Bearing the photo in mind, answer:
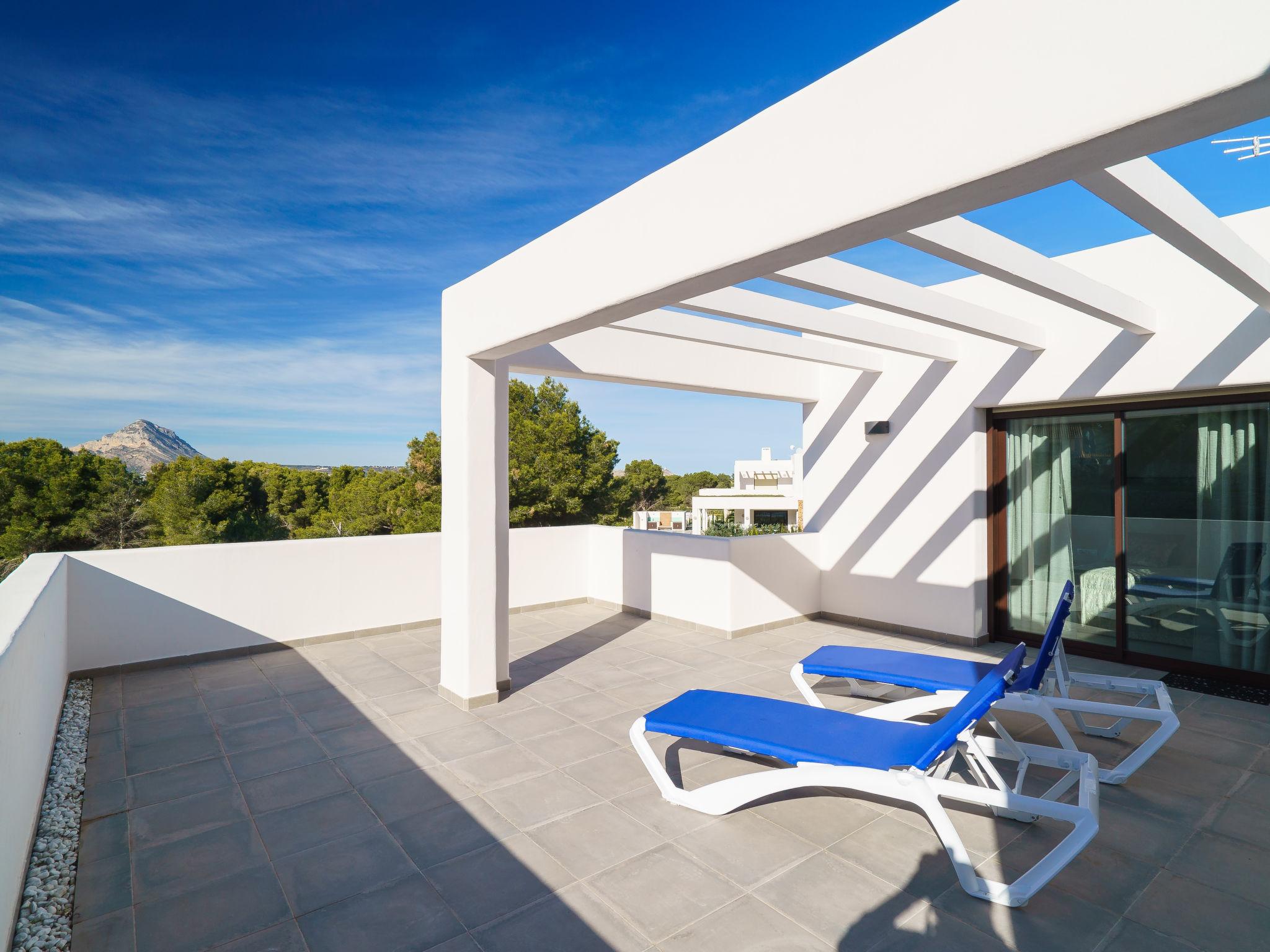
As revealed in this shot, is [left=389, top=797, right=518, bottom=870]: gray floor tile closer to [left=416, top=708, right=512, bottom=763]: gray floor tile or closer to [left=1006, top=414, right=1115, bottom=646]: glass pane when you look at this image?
[left=416, top=708, right=512, bottom=763]: gray floor tile

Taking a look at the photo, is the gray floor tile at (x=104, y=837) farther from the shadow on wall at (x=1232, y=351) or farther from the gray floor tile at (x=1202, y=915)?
the shadow on wall at (x=1232, y=351)

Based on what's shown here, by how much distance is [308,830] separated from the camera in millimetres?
3520

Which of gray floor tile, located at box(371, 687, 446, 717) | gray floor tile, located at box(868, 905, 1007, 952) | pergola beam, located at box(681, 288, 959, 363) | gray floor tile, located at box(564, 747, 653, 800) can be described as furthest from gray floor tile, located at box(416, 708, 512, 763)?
pergola beam, located at box(681, 288, 959, 363)

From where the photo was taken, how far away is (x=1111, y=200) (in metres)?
3.01

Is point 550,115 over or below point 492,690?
over

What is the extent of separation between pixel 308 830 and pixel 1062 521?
7040 mm

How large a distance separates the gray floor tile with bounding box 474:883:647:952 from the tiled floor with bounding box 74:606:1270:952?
0.4 inches

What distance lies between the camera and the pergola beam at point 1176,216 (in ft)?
9.54

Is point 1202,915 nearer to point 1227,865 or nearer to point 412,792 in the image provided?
point 1227,865

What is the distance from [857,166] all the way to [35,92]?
2368cm

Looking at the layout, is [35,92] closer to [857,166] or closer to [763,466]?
[857,166]

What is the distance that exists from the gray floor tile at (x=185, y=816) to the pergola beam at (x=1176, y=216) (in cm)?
502

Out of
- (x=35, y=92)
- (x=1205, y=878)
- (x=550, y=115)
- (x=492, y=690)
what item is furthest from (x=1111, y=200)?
(x=35, y=92)

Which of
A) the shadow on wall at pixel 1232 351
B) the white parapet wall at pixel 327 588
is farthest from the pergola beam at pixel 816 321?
the white parapet wall at pixel 327 588
